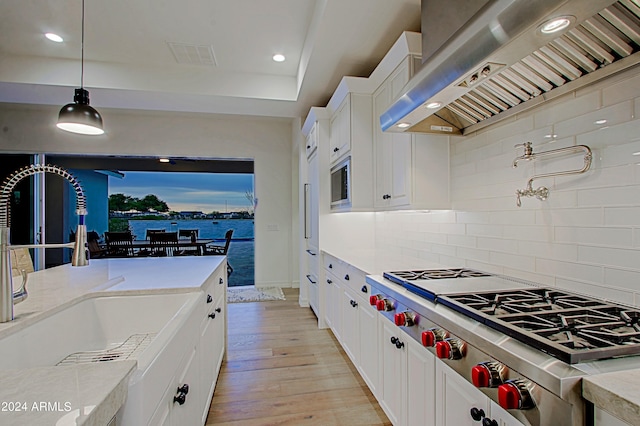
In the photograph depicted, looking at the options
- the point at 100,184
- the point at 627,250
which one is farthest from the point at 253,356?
the point at 100,184

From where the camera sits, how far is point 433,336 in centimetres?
116

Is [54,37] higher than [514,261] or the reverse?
higher

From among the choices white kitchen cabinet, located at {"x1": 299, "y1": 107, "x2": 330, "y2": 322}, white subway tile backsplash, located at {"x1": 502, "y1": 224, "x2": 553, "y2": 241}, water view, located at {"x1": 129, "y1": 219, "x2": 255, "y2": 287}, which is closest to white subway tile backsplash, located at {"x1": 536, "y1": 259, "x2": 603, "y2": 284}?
white subway tile backsplash, located at {"x1": 502, "y1": 224, "x2": 553, "y2": 241}

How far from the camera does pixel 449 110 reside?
6.19 ft

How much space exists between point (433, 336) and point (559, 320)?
39 centimetres

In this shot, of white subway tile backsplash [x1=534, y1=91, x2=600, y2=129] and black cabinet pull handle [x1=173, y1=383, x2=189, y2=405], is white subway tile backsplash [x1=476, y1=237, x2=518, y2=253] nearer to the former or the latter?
white subway tile backsplash [x1=534, y1=91, x2=600, y2=129]

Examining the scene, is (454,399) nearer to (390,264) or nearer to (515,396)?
(515,396)

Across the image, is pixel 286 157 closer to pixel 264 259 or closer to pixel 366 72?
pixel 264 259

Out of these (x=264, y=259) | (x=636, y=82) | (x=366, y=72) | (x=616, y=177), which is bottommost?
(x=264, y=259)

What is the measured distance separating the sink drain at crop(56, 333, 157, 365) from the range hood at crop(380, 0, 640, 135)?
1.60 metres

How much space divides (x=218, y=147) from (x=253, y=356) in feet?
12.9

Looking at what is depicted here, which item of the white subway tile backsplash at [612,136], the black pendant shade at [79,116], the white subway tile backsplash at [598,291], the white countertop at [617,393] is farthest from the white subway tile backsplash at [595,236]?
the black pendant shade at [79,116]

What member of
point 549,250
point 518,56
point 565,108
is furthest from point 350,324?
point 518,56

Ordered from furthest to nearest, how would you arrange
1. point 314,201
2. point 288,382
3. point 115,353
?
point 314,201, point 288,382, point 115,353
